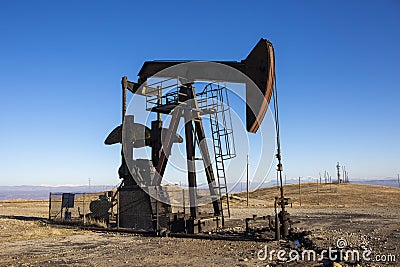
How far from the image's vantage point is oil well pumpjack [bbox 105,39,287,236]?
10680 mm

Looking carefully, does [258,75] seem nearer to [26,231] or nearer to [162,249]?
[162,249]

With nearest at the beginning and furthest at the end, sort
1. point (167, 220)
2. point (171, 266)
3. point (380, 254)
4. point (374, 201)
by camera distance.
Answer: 1. point (171, 266)
2. point (380, 254)
3. point (167, 220)
4. point (374, 201)

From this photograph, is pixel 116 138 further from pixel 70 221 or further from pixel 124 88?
pixel 70 221

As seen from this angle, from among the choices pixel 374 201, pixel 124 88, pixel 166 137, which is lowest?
pixel 374 201

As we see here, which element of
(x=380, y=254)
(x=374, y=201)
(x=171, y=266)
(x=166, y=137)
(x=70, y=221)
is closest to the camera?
(x=171, y=266)

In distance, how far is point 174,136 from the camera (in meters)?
13.4

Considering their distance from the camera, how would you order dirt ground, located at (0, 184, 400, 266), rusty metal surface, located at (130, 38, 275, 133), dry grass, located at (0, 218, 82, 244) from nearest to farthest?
dirt ground, located at (0, 184, 400, 266) → rusty metal surface, located at (130, 38, 275, 133) → dry grass, located at (0, 218, 82, 244)

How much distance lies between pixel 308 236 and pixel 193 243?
3.16 metres

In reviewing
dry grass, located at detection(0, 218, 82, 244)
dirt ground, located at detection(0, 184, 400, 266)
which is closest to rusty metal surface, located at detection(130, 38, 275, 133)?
dirt ground, located at detection(0, 184, 400, 266)

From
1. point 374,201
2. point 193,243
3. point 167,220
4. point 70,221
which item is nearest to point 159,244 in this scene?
point 193,243

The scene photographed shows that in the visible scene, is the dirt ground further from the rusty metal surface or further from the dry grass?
the rusty metal surface

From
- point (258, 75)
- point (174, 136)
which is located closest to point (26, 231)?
point (174, 136)

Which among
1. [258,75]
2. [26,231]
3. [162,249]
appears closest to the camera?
[162,249]

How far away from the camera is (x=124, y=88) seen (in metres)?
14.6
